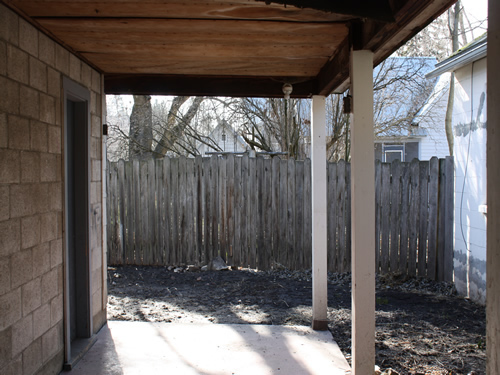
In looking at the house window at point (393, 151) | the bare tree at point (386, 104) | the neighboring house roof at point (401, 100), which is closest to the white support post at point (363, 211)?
the bare tree at point (386, 104)

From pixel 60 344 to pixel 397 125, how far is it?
983 centimetres

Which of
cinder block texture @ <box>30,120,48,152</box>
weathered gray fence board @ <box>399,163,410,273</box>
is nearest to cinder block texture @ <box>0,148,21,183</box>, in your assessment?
cinder block texture @ <box>30,120,48,152</box>

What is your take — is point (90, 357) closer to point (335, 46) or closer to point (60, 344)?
point (60, 344)

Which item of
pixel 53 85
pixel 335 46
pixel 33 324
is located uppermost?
pixel 335 46

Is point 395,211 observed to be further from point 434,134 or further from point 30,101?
point 434,134

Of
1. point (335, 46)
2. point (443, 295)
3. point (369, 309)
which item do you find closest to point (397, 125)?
point (443, 295)

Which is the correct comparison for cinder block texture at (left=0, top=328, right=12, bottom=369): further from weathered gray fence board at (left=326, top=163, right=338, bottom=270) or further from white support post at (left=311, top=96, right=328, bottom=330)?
weathered gray fence board at (left=326, top=163, right=338, bottom=270)

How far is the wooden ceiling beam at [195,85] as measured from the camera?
4891mm

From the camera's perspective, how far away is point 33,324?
3.08 metres

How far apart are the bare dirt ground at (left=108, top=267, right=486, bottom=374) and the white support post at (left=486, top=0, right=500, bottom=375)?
8.06 ft

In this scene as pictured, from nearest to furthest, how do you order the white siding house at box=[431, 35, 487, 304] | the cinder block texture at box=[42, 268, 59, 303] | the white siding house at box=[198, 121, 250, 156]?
the cinder block texture at box=[42, 268, 59, 303] → the white siding house at box=[431, 35, 487, 304] → the white siding house at box=[198, 121, 250, 156]

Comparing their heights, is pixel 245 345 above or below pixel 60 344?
below

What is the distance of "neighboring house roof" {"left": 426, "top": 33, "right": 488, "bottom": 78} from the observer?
530 centimetres

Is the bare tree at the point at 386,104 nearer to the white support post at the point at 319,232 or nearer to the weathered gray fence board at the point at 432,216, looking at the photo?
the weathered gray fence board at the point at 432,216
